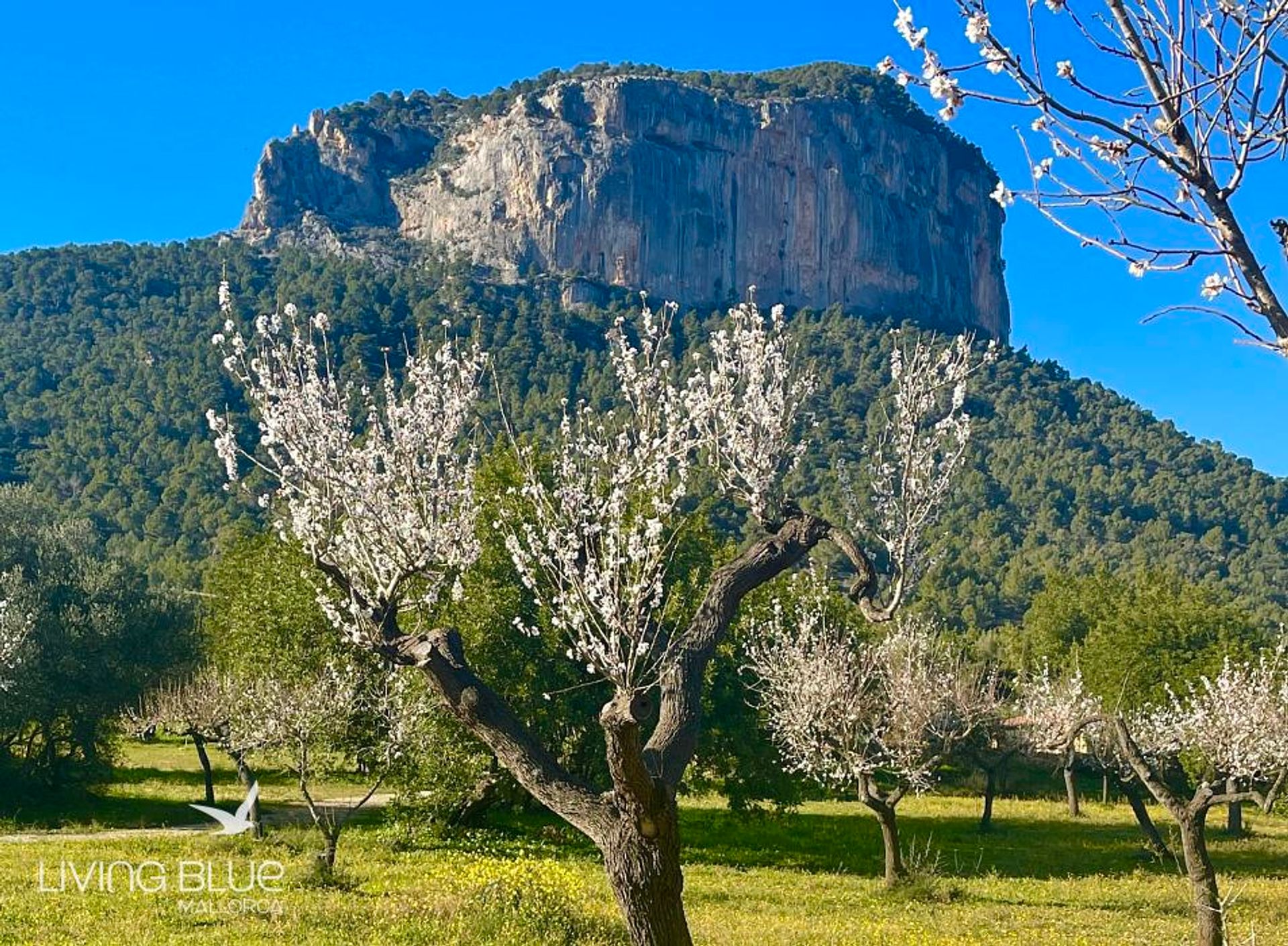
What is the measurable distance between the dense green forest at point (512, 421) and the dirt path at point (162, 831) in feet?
89.8

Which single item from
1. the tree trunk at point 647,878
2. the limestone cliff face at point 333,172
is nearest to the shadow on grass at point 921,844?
the tree trunk at point 647,878

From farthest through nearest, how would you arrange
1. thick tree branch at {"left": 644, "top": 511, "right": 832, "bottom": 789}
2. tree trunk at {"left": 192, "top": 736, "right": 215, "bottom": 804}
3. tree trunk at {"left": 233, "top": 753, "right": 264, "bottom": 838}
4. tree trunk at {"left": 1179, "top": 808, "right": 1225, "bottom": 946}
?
tree trunk at {"left": 192, "top": 736, "right": 215, "bottom": 804} < tree trunk at {"left": 233, "top": 753, "right": 264, "bottom": 838} < tree trunk at {"left": 1179, "top": 808, "right": 1225, "bottom": 946} < thick tree branch at {"left": 644, "top": 511, "right": 832, "bottom": 789}

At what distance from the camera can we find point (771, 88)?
182m

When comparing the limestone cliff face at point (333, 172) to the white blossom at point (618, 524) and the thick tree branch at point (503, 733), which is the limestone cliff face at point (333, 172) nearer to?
the white blossom at point (618, 524)

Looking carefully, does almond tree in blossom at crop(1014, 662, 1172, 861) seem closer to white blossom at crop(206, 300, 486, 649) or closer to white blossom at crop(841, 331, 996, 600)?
white blossom at crop(841, 331, 996, 600)

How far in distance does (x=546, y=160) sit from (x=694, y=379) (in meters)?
152

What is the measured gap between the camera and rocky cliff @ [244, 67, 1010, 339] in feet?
498

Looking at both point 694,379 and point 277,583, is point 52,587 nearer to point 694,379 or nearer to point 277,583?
point 277,583

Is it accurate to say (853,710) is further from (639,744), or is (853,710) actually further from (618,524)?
(639,744)

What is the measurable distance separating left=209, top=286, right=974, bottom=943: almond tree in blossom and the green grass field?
4.66 metres

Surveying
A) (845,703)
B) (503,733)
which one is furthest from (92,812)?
(503,733)

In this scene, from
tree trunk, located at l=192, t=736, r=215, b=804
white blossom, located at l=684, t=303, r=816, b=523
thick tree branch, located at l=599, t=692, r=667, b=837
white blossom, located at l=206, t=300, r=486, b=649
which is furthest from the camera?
tree trunk, located at l=192, t=736, r=215, b=804

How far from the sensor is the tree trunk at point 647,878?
762 centimetres

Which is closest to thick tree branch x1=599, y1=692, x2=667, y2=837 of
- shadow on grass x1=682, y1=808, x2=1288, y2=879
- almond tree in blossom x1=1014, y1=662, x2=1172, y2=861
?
almond tree in blossom x1=1014, y1=662, x2=1172, y2=861
